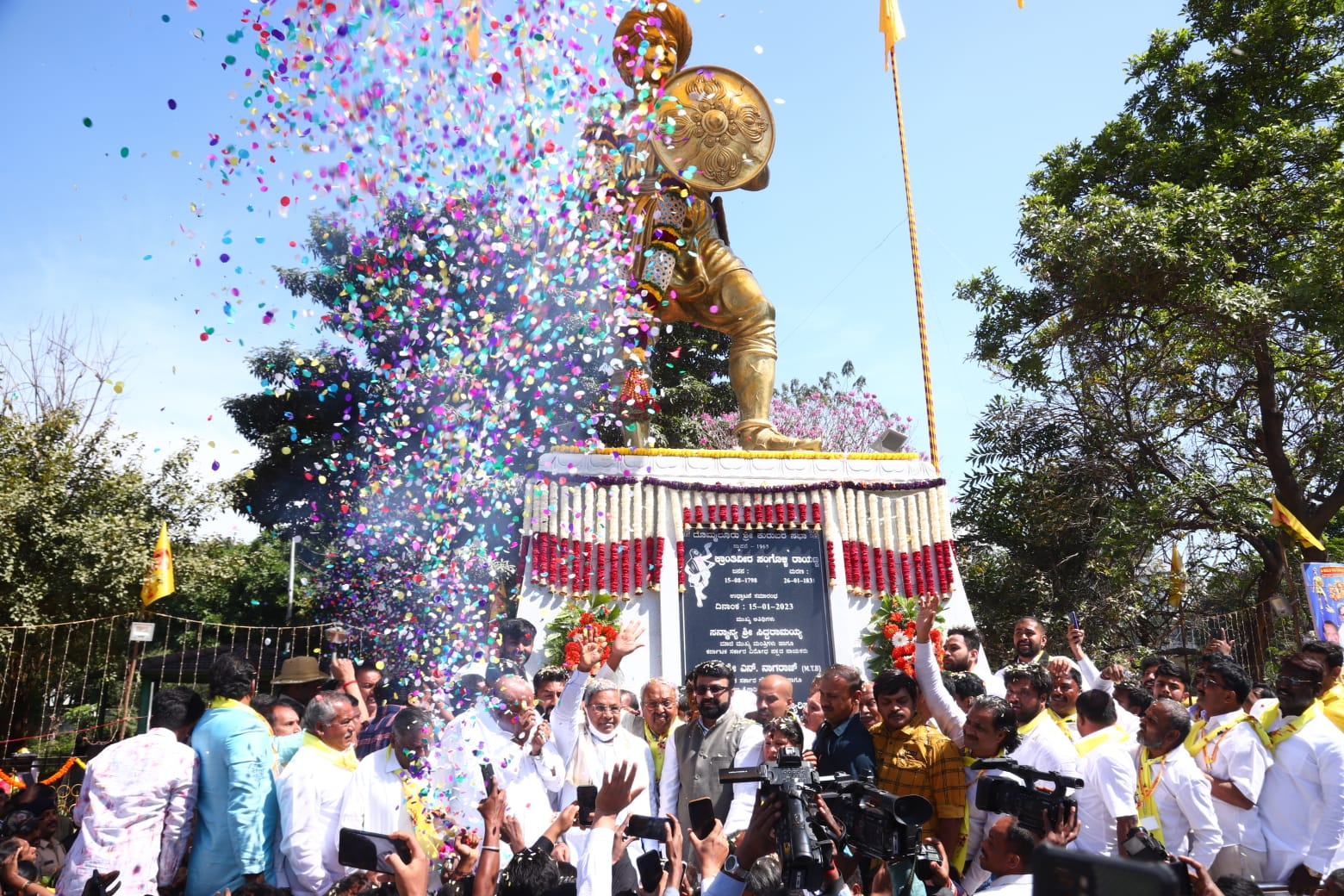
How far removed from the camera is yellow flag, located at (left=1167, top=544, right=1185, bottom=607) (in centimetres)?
1355

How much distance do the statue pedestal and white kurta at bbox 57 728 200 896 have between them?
192 inches

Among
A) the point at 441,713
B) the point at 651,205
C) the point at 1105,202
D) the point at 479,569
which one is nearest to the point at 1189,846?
the point at 441,713

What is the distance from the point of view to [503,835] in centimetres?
378

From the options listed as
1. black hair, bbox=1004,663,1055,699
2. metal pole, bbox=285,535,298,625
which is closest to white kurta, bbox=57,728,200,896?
black hair, bbox=1004,663,1055,699

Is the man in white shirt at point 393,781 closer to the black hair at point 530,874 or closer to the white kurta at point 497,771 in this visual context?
the white kurta at point 497,771

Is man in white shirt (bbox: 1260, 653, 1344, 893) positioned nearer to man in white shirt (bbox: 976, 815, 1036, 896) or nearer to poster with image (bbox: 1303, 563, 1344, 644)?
man in white shirt (bbox: 976, 815, 1036, 896)

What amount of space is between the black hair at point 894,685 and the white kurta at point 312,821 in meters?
2.41

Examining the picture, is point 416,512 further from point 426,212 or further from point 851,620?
point 851,620

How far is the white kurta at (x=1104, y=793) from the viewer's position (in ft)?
15.0

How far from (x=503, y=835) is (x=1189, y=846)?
3.27 meters

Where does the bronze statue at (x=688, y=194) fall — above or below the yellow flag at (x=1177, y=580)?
above

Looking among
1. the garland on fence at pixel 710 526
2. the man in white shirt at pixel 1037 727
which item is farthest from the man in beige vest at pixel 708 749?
the garland on fence at pixel 710 526

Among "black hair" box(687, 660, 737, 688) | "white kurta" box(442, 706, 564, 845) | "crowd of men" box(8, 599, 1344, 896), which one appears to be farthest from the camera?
"black hair" box(687, 660, 737, 688)

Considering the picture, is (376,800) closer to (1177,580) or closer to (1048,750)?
(1048,750)
